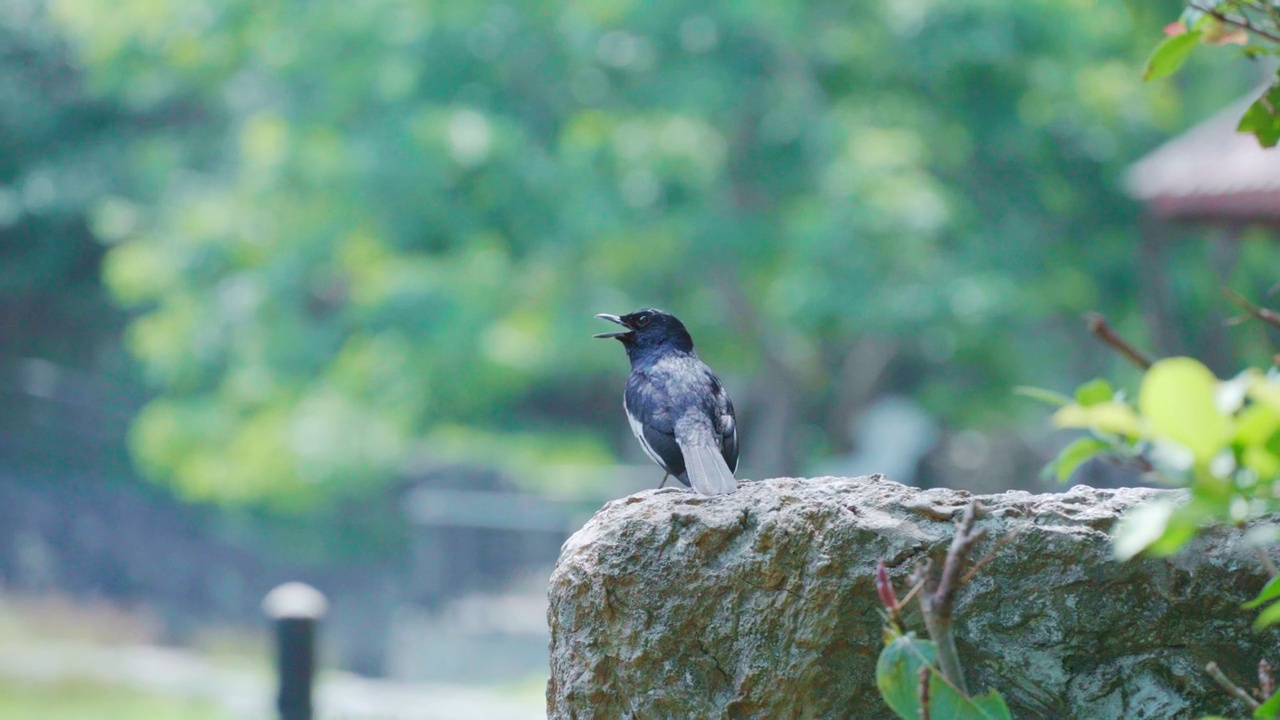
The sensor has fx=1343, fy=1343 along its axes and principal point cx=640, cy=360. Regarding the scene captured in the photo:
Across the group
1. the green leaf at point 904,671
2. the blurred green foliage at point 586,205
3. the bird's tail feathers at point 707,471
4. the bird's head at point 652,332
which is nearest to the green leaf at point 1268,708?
the green leaf at point 904,671

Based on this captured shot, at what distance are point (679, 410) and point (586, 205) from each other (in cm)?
657

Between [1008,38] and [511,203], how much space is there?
4.01 m

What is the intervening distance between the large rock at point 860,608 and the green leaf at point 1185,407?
1.32 metres

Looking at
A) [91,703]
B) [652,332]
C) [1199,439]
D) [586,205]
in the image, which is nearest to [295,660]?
[652,332]

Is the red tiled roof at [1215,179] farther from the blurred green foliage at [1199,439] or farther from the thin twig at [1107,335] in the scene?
the blurred green foliage at [1199,439]

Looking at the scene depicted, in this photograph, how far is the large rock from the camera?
2295 millimetres

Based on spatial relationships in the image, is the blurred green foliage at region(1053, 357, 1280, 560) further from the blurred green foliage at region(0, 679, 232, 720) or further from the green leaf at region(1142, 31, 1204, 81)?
the blurred green foliage at region(0, 679, 232, 720)

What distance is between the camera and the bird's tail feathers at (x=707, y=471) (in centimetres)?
269

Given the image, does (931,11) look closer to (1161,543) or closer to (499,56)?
(499,56)

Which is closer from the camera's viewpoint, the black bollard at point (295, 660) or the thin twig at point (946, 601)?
the thin twig at point (946, 601)

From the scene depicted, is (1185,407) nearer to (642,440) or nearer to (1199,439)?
(1199,439)

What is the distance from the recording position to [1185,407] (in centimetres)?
98

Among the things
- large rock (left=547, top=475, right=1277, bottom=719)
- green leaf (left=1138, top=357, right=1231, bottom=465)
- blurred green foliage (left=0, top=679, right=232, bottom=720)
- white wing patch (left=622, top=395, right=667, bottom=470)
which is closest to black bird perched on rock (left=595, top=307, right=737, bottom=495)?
white wing patch (left=622, top=395, right=667, bottom=470)

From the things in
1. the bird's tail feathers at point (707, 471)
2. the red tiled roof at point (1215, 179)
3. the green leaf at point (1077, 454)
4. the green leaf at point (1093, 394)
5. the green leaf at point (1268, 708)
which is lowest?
the green leaf at point (1268, 708)
